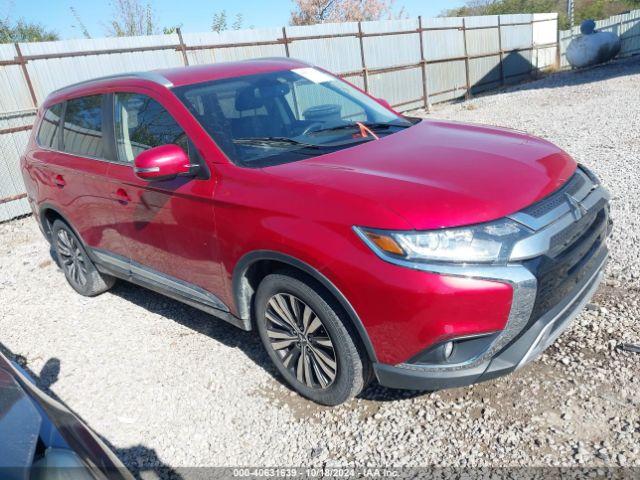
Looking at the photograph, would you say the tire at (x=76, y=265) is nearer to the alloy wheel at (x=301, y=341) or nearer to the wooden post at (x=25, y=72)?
the alloy wheel at (x=301, y=341)

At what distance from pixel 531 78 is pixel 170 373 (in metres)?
23.6

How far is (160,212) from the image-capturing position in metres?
3.41

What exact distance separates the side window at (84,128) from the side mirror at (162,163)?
1.13 metres

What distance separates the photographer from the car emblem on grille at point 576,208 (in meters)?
2.61

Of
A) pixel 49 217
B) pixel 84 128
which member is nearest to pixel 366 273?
pixel 84 128

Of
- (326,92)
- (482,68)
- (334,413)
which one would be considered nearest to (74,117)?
(326,92)

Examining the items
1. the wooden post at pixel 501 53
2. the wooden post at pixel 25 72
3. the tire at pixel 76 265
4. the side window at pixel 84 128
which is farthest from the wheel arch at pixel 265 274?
the wooden post at pixel 501 53

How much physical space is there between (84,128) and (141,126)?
928 mm

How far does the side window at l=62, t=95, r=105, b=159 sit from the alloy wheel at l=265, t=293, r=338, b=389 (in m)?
2.01

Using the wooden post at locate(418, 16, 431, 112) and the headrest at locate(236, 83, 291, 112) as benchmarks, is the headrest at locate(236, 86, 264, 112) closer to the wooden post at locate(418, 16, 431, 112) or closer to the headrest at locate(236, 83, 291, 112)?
the headrest at locate(236, 83, 291, 112)

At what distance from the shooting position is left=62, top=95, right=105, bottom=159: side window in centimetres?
405

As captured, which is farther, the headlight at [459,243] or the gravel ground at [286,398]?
the gravel ground at [286,398]

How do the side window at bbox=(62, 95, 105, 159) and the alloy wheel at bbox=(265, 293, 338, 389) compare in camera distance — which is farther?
the side window at bbox=(62, 95, 105, 159)

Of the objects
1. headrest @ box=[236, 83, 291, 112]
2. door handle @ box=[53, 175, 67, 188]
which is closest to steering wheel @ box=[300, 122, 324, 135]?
headrest @ box=[236, 83, 291, 112]
